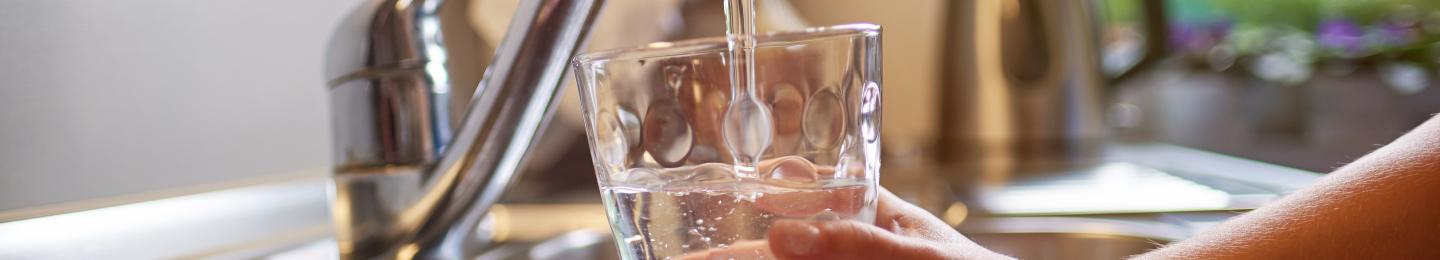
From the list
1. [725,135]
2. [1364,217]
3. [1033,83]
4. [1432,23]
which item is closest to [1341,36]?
[1432,23]

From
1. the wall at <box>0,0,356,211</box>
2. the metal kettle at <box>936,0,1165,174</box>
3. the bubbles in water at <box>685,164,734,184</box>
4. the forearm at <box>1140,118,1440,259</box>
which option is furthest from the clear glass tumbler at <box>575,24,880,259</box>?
the metal kettle at <box>936,0,1165,174</box>

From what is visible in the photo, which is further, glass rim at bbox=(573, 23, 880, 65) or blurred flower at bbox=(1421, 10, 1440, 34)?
blurred flower at bbox=(1421, 10, 1440, 34)

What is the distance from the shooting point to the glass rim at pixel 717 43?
0.27m

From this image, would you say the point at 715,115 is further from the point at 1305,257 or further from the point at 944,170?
the point at 944,170

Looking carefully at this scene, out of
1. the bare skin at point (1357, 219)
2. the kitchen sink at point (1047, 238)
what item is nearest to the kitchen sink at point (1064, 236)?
the kitchen sink at point (1047, 238)

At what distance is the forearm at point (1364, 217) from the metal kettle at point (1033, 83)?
0.63m

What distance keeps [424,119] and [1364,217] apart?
0.30m

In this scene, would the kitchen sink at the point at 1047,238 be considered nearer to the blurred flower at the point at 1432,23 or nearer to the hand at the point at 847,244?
the hand at the point at 847,244

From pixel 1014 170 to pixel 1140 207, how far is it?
0.24 metres

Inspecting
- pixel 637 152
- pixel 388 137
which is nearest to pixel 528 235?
pixel 388 137

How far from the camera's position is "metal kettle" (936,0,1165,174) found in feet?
3.18

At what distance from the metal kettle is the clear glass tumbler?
0.68 meters

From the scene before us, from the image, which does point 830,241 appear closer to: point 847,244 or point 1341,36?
point 847,244

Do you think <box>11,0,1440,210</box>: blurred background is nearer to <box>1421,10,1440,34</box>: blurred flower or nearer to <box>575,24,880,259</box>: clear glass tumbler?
<box>1421,10,1440,34</box>: blurred flower
